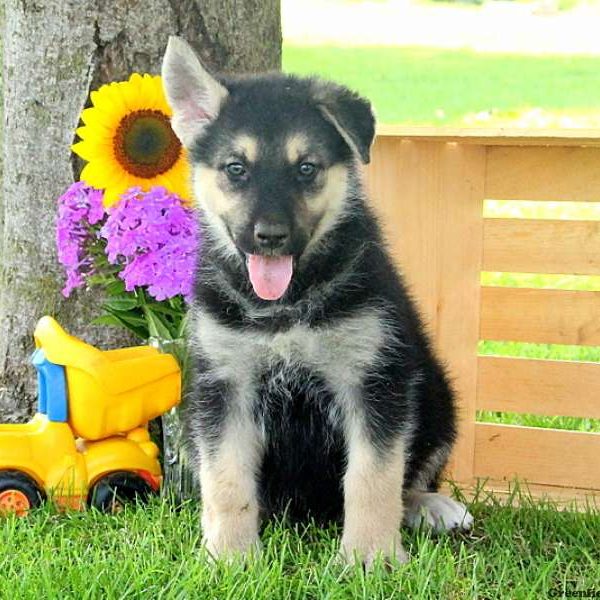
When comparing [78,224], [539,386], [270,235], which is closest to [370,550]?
[270,235]

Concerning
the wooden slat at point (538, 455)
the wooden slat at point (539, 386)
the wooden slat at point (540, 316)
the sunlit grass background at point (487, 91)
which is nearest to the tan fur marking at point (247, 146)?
the wooden slat at point (540, 316)

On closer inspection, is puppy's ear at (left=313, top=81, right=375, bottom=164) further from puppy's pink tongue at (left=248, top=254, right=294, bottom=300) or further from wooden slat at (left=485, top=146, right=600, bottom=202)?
wooden slat at (left=485, top=146, right=600, bottom=202)

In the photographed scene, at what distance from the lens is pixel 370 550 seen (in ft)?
11.3

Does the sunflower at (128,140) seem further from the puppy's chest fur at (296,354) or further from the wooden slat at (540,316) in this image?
the wooden slat at (540,316)

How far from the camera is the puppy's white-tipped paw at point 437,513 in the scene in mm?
3870

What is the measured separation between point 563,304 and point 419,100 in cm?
1021

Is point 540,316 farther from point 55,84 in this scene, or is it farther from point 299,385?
point 55,84

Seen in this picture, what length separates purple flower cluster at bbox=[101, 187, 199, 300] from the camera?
4008 millimetres

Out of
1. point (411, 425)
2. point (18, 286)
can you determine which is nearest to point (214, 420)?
point (411, 425)

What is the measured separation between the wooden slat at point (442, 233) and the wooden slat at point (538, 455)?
0.08 metres

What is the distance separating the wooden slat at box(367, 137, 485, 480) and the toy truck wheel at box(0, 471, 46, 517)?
169 cm

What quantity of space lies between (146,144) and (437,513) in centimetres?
170

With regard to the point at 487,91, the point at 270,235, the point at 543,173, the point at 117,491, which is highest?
the point at 487,91

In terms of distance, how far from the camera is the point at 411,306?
13.0 feet
